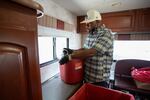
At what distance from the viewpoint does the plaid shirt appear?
1230mm

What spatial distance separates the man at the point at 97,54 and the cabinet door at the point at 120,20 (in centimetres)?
87

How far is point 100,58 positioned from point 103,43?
17 cm

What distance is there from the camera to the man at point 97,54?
1.22 meters

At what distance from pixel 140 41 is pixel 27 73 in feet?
7.74

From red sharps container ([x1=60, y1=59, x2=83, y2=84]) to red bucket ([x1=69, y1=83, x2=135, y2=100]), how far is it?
0.16 m

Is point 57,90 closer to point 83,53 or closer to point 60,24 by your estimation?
point 83,53

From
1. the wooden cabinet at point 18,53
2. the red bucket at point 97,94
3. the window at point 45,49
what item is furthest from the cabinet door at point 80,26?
the wooden cabinet at point 18,53

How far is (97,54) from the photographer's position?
126cm

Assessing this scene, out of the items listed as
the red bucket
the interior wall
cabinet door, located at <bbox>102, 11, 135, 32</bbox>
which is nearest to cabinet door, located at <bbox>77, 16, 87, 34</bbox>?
the interior wall

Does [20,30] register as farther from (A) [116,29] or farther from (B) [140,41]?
(B) [140,41]

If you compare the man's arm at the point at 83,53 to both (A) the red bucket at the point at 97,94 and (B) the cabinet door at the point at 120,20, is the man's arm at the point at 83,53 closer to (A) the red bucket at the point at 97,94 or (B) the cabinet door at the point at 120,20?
(A) the red bucket at the point at 97,94

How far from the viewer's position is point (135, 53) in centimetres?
237

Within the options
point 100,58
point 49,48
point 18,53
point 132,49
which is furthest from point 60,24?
point 132,49

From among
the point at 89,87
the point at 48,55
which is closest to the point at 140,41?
the point at 89,87
